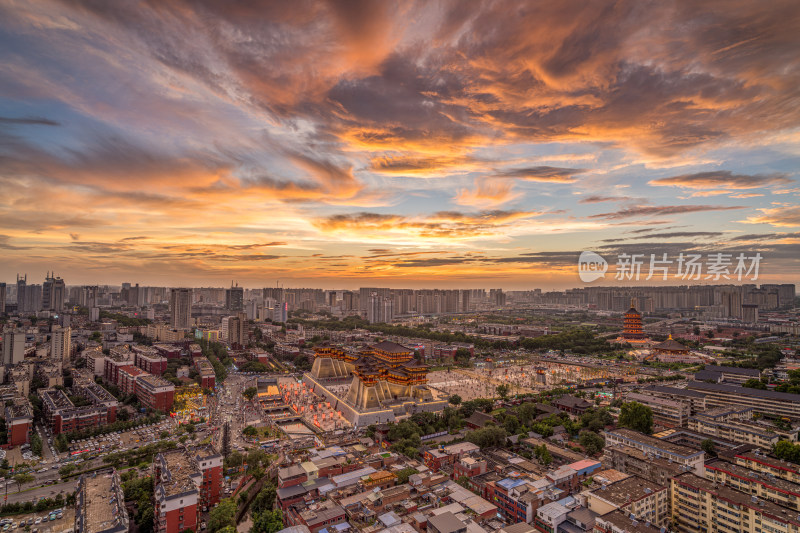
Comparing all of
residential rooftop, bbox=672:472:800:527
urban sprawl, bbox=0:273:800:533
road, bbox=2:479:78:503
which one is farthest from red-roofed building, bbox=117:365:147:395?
A: residential rooftop, bbox=672:472:800:527

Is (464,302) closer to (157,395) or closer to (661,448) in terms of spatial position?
(157,395)

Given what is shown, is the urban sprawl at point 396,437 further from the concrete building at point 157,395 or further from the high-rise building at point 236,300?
the high-rise building at point 236,300

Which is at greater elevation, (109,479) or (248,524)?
(109,479)

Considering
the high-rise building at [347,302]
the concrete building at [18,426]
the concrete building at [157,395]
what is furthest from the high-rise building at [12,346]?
the high-rise building at [347,302]

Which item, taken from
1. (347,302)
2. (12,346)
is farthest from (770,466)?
(347,302)

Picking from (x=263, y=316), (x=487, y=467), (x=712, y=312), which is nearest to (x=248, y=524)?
(x=487, y=467)

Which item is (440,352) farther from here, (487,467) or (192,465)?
(192,465)

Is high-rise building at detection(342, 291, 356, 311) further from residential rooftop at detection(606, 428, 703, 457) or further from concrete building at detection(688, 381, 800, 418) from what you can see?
residential rooftop at detection(606, 428, 703, 457)
